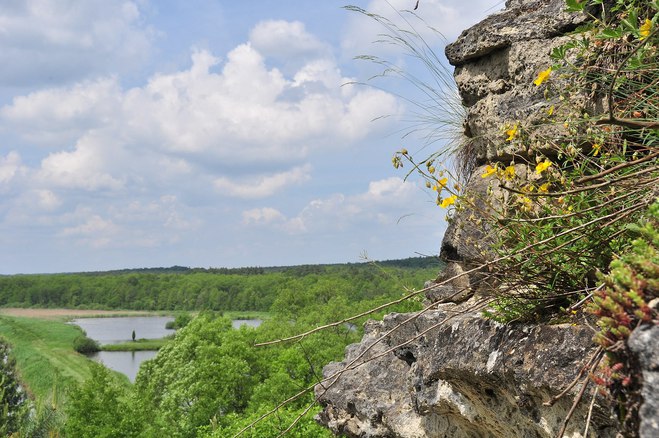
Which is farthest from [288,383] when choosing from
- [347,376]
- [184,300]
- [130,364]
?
[184,300]

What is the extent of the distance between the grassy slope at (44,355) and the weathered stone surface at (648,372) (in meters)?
51.4

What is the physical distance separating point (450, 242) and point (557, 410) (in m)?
2.57

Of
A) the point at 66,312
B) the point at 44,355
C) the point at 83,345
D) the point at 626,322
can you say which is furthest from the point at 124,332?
the point at 626,322

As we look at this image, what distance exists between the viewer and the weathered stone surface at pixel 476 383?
9.09 feet

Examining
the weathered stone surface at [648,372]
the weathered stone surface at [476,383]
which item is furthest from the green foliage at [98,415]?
the weathered stone surface at [648,372]

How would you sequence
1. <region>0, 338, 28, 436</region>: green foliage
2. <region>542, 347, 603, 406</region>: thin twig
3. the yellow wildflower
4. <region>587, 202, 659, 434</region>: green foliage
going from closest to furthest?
<region>587, 202, 659, 434</region>: green foliage, <region>542, 347, 603, 406</region>: thin twig, the yellow wildflower, <region>0, 338, 28, 436</region>: green foliage

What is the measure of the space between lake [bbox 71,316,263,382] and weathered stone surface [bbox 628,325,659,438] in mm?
76750

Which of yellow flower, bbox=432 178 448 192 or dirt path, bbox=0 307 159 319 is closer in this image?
yellow flower, bbox=432 178 448 192

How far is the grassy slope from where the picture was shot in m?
62.6

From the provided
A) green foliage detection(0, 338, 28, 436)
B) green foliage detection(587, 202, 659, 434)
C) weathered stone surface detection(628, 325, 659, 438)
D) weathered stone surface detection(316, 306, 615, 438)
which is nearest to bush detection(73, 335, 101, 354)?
green foliage detection(0, 338, 28, 436)

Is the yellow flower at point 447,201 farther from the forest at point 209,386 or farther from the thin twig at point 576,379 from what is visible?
the forest at point 209,386

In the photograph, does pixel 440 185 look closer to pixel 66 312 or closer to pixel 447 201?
pixel 447 201

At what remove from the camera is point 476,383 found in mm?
3402

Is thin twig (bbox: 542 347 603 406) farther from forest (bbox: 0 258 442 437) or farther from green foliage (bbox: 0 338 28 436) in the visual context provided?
Result: green foliage (bbox: 0 338 28 436)
